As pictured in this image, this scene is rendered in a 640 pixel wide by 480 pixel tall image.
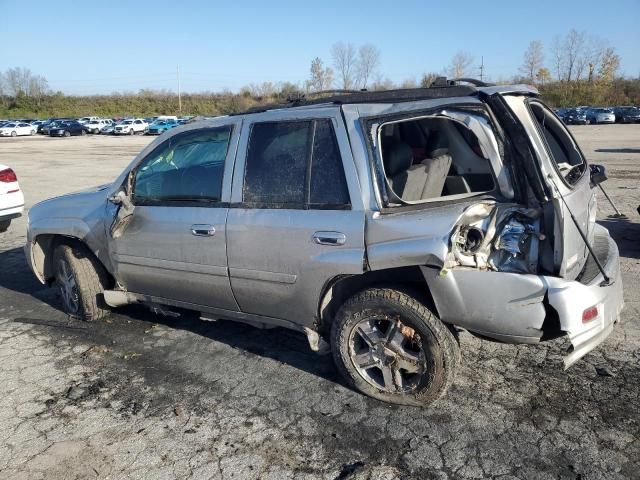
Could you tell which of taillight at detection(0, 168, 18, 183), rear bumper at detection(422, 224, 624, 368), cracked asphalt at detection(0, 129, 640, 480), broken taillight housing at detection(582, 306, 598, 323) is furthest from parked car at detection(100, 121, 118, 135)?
broken taillight housing at detection(582, 306, 598, 323)

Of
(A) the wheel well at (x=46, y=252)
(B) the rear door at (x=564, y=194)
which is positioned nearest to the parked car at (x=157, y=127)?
(A) the wheel well at (x=46, y=252)

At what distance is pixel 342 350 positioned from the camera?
3561 millimetres

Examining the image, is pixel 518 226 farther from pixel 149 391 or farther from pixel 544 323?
pixel 149 391

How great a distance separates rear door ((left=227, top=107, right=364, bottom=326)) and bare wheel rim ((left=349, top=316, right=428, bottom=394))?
36 centimetres

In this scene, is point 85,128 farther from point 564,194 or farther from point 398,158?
point 564,194

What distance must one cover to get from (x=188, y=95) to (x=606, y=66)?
64.8 meters

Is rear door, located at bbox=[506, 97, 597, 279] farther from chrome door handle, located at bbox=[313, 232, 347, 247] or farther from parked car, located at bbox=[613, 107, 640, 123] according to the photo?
parked car, located at bbox=[613, 107, 640, 123]

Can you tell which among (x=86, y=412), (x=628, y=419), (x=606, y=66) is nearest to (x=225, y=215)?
(x=86, y=412)

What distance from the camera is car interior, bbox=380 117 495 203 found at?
3551 mm

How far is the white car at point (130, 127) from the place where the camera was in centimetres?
5469

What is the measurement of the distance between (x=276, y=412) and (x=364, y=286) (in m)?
0.97

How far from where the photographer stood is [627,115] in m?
47.2

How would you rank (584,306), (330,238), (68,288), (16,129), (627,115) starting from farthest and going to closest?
(16,129), (627,115), (68,288), (330,238), (584,306)

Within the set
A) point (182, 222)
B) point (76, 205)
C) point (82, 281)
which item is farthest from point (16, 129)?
point (182, 222)
